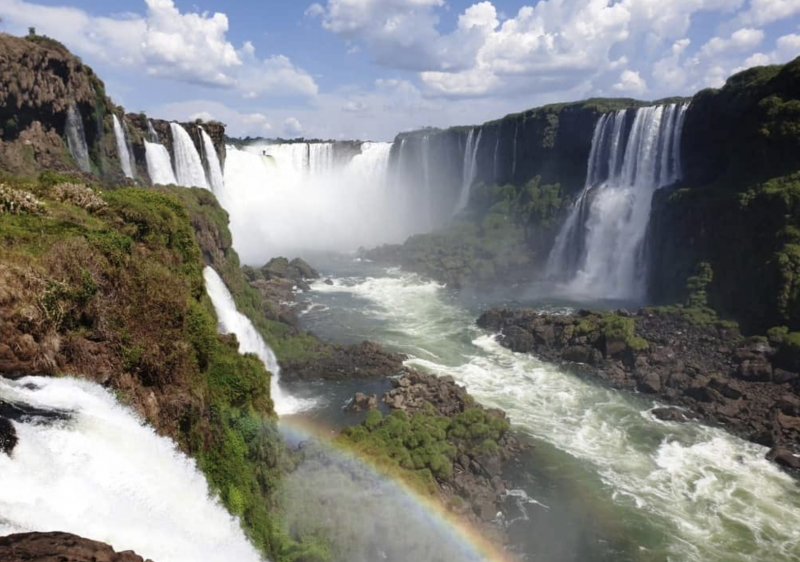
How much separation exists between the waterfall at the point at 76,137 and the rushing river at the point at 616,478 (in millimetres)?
20267

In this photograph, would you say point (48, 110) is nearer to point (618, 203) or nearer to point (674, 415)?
point (674, 415)

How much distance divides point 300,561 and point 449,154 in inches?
2160

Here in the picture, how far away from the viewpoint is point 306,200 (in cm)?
6247

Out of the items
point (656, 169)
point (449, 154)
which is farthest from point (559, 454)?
point (449, 154)

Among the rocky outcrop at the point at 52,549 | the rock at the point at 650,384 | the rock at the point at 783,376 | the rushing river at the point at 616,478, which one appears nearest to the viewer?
the rocky outcrop at the point at 52,549

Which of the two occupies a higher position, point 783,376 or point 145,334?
point 145,334

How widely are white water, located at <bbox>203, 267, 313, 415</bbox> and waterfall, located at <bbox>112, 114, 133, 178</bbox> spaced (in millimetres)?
16257

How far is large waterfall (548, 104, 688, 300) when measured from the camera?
3650cm

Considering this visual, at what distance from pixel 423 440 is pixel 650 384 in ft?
39.1

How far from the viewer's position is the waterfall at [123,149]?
32.0 meters

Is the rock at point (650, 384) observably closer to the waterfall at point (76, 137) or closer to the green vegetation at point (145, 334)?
the green vegetation at point (145, 334)

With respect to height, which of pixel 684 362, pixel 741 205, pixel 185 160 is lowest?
pixel 684 362

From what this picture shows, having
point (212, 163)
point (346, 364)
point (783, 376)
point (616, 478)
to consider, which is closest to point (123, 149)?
point (212, 163)

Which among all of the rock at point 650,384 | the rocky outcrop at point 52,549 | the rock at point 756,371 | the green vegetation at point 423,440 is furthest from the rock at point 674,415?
the rocky outcrop at point 52,549
